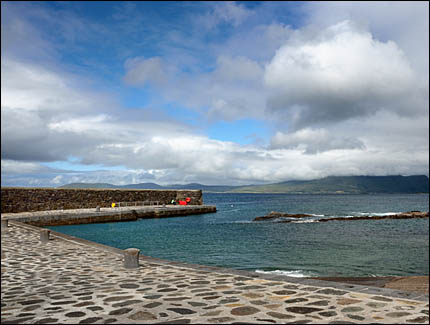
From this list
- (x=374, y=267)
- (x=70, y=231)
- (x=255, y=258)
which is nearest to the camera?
(x=374, y=267)

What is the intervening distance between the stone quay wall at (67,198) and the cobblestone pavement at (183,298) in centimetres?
3013

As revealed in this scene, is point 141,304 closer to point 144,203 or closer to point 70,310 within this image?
point 70,310

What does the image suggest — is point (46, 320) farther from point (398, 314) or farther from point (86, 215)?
point (86, 215)

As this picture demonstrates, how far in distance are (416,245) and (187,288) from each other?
78.6 feet

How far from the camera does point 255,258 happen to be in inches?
800

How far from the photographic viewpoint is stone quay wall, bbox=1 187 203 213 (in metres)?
36.5

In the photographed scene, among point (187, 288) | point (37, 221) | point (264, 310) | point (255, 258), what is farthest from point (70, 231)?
point (264, 310)

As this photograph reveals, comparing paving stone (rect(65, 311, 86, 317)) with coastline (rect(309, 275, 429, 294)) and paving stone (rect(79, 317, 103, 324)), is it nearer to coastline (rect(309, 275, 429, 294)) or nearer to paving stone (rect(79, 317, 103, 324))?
paving stone (rect(79, 317, 103, 324))

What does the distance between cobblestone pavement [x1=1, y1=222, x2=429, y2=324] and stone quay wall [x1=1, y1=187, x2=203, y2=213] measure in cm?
3013

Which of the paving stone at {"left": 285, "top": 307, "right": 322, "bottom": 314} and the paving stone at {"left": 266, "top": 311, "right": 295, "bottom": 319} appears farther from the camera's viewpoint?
the paving stone at {"left": 285, "top": 307, "right": 322, "bottom": 314}

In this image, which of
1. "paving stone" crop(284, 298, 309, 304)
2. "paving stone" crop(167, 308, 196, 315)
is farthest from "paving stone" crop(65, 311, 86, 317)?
"paving stone" crop(284, 298, 309, 304)

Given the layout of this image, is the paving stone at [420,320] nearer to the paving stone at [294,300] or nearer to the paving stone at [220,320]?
the paving stone at [294,300]

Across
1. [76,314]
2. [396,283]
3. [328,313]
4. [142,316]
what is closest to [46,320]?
[76,314]

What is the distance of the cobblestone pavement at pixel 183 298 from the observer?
536 cm
